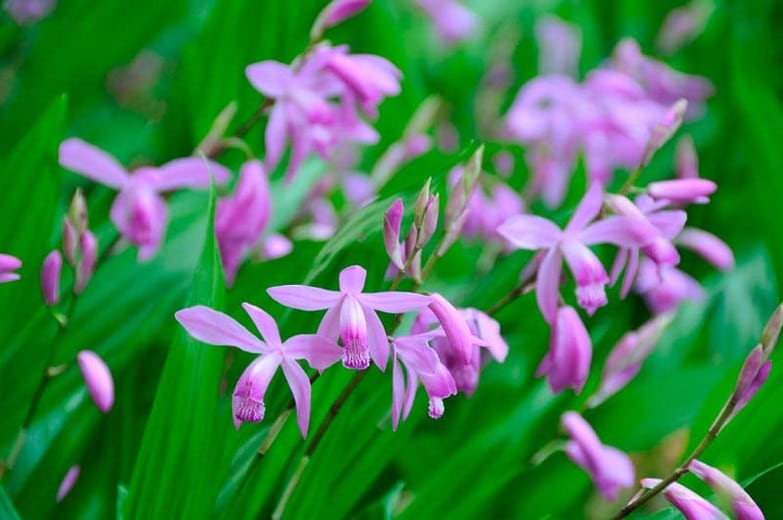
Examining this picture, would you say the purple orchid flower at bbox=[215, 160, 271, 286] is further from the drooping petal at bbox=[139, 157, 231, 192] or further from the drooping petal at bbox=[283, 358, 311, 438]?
the drooping petal at bbox=[283, 358, 311, 438]

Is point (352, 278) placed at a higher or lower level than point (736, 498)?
higher

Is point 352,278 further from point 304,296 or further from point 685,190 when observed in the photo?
point 685,190

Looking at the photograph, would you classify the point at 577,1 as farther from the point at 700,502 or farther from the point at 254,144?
the point at 700,502

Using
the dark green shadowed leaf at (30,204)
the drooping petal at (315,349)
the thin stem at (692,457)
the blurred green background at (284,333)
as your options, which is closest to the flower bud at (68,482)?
the blurred green background at (284,333)

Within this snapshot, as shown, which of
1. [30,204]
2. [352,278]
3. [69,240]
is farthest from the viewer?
[30,204]

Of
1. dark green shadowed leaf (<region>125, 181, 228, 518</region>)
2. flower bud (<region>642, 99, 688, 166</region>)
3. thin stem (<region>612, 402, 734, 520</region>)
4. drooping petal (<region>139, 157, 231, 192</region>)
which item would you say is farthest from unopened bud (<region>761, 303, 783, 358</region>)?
drooping petal (<region>139, 157, 231, 192</region>)

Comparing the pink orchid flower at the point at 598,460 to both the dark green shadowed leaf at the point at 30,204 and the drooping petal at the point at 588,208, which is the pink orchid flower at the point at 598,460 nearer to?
the drooping petal at the point at 588,208

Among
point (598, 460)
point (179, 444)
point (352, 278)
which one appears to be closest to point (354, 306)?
point (352, 278)
